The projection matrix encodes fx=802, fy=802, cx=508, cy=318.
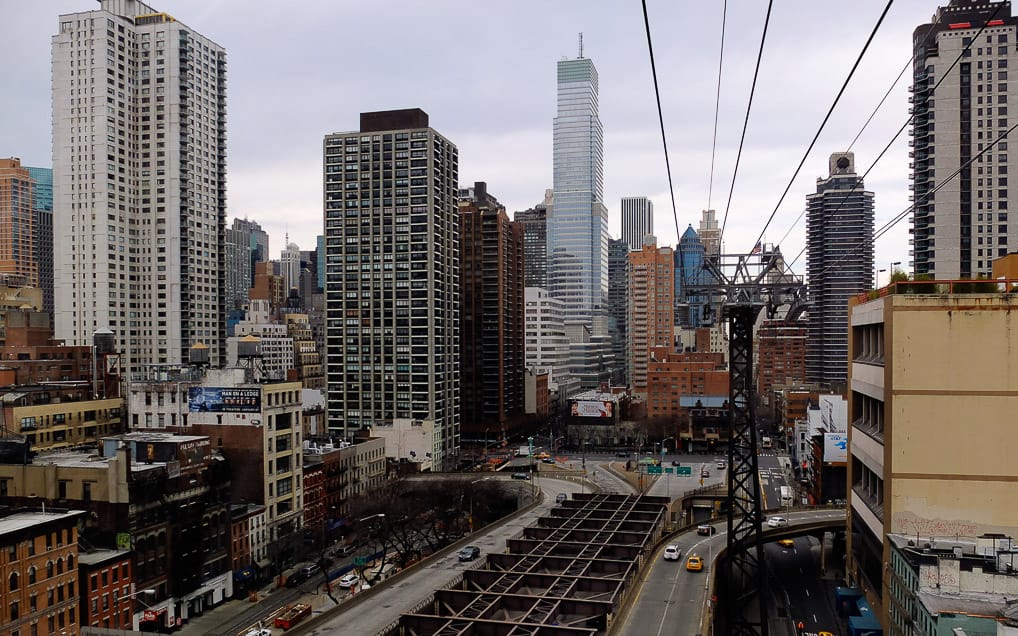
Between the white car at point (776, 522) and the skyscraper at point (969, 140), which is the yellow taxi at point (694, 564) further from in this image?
the skyscraper at point (969, 140)

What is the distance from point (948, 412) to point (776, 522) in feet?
125

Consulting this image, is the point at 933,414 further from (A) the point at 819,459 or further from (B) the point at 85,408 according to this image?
(B) the point at 85,408

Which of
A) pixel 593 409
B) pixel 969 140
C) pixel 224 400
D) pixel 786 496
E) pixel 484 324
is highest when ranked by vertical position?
pixel 969 140

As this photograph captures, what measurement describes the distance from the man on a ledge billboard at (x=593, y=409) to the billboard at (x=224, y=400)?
9020 cm

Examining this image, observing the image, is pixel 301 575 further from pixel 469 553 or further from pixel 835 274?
pixel 835 274

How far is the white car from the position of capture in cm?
6543

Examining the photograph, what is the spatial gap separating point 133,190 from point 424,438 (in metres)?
59.6

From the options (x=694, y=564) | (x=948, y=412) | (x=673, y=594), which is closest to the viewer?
(x=948, y=412)

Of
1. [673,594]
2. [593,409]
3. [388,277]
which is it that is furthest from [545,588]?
[593,409]

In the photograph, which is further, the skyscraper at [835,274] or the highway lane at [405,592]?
the skyscraper at [835,274]

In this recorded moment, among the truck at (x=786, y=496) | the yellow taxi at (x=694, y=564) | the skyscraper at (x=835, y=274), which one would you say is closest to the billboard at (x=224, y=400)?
the yellow taxi at (x=694, y=564)

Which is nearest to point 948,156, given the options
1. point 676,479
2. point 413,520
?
point 676,479

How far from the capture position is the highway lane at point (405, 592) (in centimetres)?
3691

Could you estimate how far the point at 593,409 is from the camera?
151m
